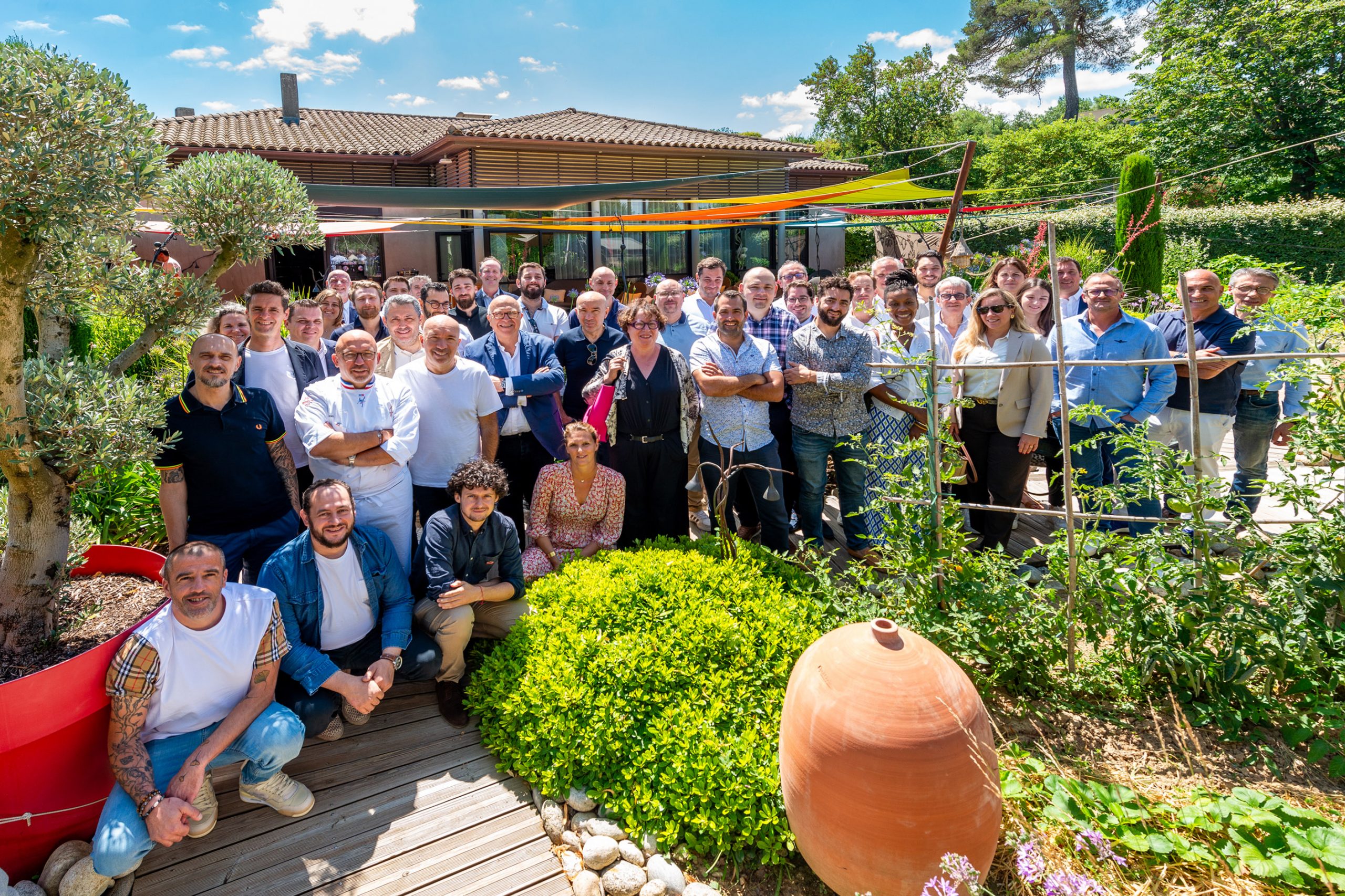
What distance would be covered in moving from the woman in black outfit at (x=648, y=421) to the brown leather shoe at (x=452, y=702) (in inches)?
48.5

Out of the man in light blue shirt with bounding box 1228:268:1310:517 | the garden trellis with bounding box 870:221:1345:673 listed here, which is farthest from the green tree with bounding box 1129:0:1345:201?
the garden trellis with bounding box 870:221:1345:673

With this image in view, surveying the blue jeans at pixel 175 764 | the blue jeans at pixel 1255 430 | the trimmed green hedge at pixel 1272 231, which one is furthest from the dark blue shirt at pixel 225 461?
the trimmed green hedge at pixel 1272 231

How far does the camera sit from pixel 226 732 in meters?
2.44

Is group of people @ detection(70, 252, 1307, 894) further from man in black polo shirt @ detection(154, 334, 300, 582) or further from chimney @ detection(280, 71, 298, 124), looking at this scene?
chimney @ detection(280, 71, 298, 124)

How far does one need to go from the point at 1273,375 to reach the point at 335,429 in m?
3.92

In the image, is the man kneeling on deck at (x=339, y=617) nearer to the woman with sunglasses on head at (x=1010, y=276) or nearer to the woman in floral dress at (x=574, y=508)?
the woman in floral dress at (x=574, y=508)

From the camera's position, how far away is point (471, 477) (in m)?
3.26

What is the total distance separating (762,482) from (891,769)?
2323 mm

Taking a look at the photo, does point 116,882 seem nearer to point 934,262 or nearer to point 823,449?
point 823,449

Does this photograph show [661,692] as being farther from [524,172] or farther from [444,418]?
[524,172]

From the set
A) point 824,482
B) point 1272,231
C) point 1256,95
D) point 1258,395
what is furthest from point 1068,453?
point 1256,95

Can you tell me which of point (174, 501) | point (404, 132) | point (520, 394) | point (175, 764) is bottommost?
point (175, 764)

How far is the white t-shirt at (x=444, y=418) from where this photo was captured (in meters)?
3.75

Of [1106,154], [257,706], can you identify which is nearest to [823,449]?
[257,706]
